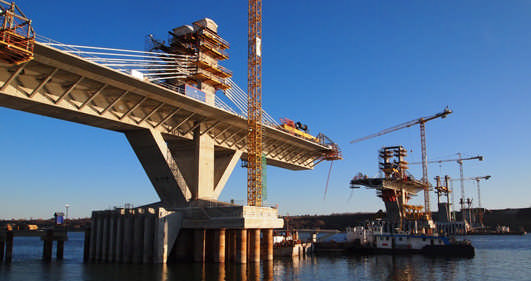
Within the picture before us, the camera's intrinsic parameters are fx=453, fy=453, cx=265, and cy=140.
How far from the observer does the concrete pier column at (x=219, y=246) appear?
48906 millimetres

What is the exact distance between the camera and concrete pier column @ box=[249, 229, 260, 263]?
49969mm

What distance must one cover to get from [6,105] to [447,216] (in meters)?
176

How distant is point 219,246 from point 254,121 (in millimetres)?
17975

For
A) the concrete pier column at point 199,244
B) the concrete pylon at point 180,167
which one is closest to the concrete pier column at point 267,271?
the concrete pier column at point 199,244

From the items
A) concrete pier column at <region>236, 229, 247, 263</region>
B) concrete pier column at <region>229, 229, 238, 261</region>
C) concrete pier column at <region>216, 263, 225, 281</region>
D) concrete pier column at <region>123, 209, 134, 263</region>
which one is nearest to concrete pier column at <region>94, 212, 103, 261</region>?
concrete pier column at <region>123, 209, 134, 263</region>

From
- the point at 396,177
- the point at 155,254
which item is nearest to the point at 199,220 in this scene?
the point at 155,254

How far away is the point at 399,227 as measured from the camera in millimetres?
87562

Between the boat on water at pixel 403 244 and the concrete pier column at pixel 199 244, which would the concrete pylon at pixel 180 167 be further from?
the boat on water at pixel 403 244

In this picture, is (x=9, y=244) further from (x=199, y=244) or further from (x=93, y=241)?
(x=199, y=244)

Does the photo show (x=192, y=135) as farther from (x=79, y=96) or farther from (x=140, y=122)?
(x=79, y=96)

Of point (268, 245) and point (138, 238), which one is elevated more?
point (138, 238)

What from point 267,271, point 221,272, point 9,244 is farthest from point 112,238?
→ point 267,271

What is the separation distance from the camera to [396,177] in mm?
105500

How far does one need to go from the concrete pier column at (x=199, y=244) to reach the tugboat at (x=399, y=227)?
32.7m
